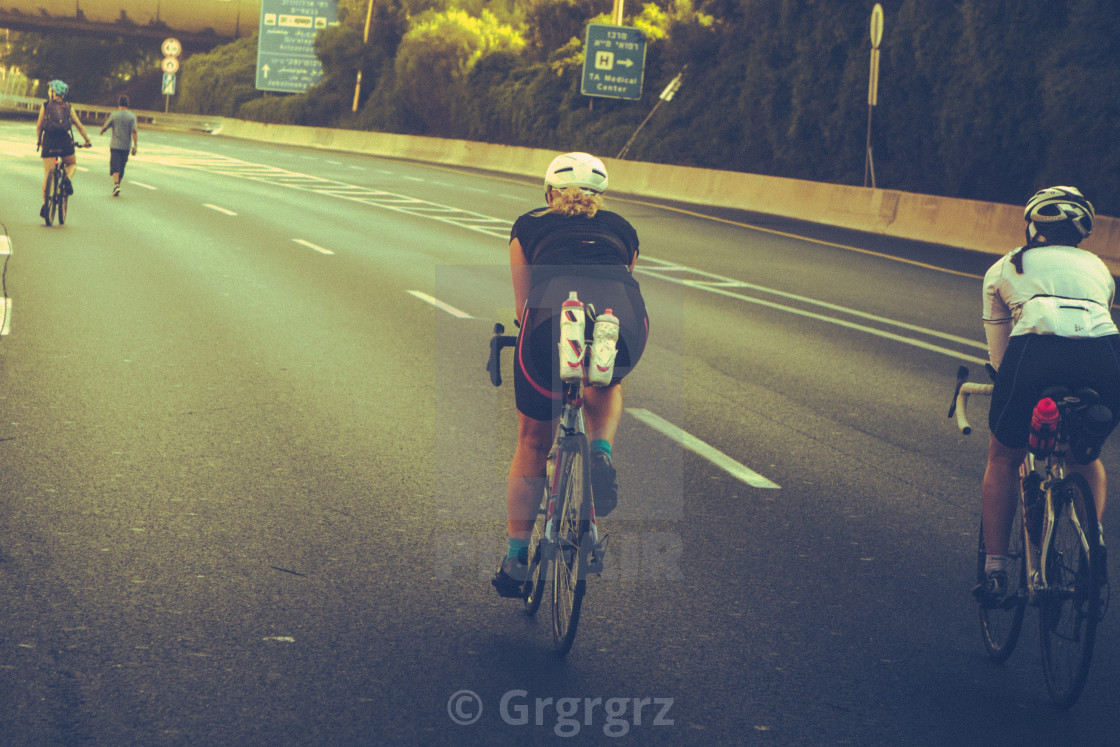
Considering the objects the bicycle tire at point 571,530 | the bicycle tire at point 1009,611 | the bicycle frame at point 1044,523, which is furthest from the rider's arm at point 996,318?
the bicycle tire at point 571,530

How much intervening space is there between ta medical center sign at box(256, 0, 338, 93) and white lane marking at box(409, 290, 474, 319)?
5274 cm

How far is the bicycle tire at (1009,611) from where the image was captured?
5.08 m

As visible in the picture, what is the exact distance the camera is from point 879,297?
16641 mm

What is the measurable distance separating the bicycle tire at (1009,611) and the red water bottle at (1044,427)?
15.2 inches

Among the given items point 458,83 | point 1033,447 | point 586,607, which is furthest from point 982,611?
Result: point 458,83

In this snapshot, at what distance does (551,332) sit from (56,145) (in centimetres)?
1598

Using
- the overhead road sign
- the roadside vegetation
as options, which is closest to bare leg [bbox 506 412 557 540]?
the roadside vegetation

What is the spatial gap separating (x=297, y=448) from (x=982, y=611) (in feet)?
13.3

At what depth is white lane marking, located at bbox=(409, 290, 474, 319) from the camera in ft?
→ 44.4

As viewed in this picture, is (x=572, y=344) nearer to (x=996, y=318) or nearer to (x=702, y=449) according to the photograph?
(x=996, y=318)

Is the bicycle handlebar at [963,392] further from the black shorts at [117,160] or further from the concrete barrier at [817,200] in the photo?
the black shorts at [117,160]

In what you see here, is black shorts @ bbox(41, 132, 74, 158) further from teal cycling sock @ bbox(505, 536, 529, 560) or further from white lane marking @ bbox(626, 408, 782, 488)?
teal cycling sock @ bbox(505, 536, 529, 560)

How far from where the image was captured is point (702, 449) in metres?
8.44

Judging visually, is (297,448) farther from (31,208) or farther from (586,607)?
(31,208)
